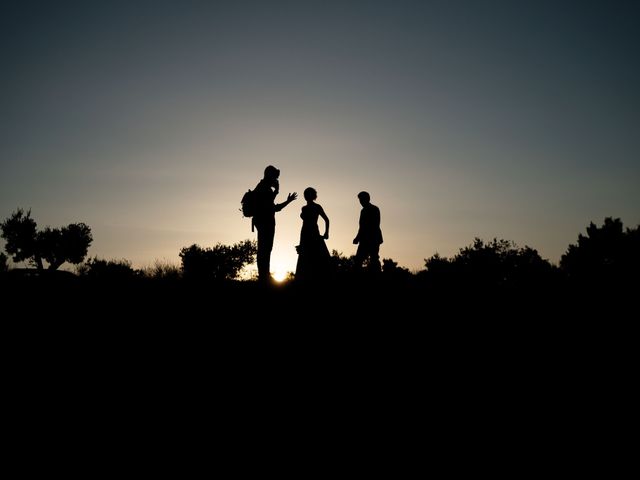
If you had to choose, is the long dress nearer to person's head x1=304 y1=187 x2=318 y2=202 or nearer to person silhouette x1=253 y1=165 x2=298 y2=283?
person's head x1=304 y1=187 x2=318 y2=202

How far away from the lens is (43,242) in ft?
170

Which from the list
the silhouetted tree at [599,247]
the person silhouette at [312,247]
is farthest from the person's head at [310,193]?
the silhouetted tree at [599,247]

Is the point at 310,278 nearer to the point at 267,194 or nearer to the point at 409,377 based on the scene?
the point at 267,194

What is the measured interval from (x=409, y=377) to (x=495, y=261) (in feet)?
144

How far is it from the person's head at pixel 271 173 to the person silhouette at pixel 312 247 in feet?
5.32

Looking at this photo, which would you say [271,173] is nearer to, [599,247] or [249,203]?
[249,203]

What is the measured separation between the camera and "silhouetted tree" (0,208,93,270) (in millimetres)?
50562

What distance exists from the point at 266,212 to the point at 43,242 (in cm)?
5785

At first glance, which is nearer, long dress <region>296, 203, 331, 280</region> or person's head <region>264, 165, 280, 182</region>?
person's head <region>264, 165, 280, 182</region>

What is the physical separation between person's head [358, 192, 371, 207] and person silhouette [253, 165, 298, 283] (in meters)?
2.91

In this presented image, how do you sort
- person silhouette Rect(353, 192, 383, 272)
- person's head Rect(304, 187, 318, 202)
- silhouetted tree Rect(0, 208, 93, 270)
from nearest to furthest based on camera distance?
person's head Rect(304, 187, 318, 202), person silhouette Rect(353, 192, 383, 272), silhouetted tree Rect(0, 208, 93, 270)

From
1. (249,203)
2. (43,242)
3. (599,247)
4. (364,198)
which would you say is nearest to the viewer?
(249,203)

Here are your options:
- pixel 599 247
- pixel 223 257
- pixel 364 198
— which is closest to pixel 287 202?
pixel 364 198

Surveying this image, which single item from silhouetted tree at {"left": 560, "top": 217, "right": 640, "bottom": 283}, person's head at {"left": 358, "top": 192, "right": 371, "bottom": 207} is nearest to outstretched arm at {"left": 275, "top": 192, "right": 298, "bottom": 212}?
person's head at {"left": 358, "top": 192, "right": 371, "bottom": 207}
